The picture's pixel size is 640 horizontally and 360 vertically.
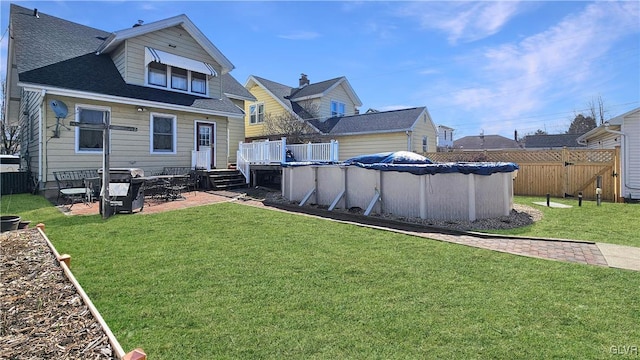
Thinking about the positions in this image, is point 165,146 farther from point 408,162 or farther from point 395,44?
point 395,44

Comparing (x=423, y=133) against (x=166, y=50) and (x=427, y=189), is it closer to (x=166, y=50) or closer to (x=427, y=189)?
(x=427, y=189)

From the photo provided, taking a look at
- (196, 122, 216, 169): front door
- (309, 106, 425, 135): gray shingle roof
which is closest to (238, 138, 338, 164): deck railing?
(196, 122, 216, 169): front door

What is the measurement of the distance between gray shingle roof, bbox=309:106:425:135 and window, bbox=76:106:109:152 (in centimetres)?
1272

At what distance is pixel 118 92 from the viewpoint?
1164 cm

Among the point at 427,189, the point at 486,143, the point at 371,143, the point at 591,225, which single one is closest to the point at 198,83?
the point at 371,143

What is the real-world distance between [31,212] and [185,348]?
8.58 m

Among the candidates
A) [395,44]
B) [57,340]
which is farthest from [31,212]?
[395,44]

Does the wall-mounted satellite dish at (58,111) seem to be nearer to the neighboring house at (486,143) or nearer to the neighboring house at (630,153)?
the neighboring house at (630,153)

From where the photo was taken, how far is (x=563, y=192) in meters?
13.0

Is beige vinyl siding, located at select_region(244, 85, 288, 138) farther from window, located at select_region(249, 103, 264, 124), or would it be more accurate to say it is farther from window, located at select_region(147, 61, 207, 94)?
window, located at select_region(147, 61, 207, 94)

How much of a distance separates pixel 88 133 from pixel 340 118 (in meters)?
14.9

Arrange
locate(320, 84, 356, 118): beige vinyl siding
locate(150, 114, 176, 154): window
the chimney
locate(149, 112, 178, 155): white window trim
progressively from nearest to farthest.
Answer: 1. locate(149, 112, 178, 155): white window trim
2. locate(150, 114, 176, 154): window
3. locate(320, 84, 356, 118): beige vinyl siding
4. the chimney

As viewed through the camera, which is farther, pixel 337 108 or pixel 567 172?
pixel 337 108

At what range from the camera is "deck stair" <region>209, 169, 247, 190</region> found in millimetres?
13031
